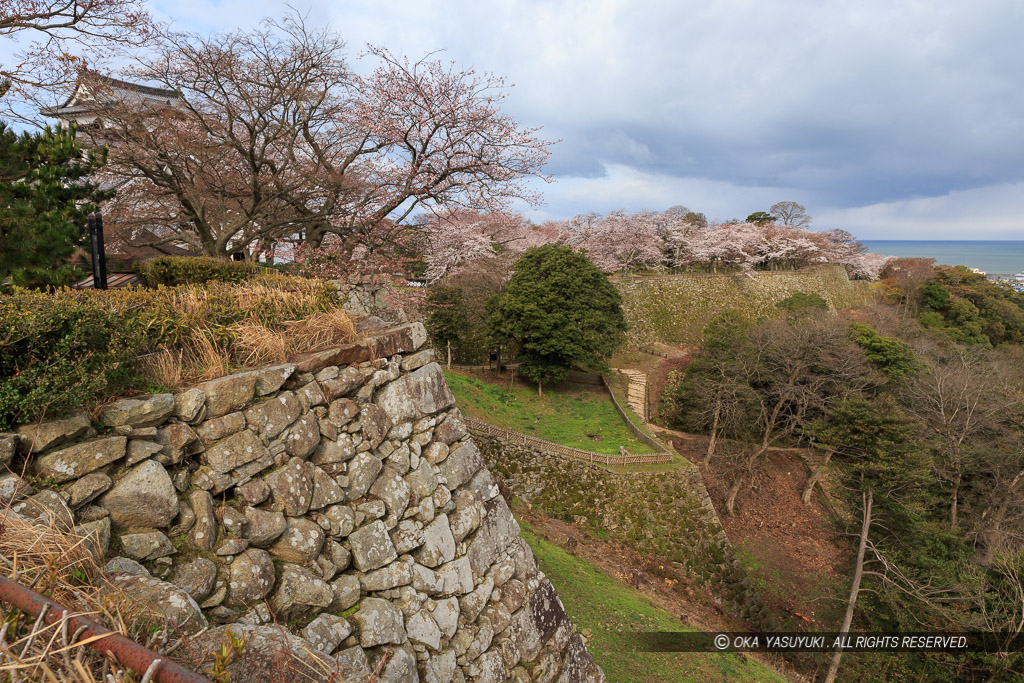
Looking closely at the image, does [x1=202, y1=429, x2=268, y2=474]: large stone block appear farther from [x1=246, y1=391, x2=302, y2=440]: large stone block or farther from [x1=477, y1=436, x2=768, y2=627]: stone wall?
[x1=477, y1=436, x2=768, y2=627]: stone wall

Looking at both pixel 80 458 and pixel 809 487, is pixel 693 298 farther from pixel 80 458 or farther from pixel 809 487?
pixel 80 458

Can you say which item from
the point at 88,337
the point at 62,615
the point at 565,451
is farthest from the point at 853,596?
the point at 88,337

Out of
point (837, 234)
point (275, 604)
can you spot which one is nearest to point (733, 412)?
point (275, 604)

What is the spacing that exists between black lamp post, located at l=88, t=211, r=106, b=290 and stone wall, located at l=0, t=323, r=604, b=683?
160 inches

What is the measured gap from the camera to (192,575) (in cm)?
285

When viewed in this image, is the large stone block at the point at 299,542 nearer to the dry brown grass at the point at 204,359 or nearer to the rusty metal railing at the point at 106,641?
the dry brown grass at the point at 204,359

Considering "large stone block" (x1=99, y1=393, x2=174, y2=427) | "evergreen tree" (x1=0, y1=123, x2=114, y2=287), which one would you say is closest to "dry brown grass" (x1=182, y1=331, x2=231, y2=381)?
"large stone block" (x1=99, y1=393, x2=174, y2=427)

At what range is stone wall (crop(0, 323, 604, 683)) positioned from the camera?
2.71 m

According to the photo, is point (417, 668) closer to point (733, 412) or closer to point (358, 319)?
point (358, 319)

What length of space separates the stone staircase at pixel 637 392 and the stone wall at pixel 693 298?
145 inches

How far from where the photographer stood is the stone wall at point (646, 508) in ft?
41.3

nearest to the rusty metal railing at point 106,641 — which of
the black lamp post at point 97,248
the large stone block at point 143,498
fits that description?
the large stone block at point 143,498

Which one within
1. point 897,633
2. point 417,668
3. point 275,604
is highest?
point 275,604

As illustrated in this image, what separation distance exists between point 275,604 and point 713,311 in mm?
30105
